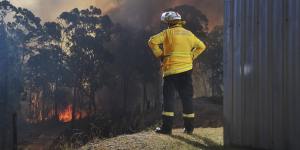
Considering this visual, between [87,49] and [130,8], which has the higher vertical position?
[130,8]

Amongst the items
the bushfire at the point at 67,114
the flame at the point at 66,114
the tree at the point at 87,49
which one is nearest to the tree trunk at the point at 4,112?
the tree at the point at 87,49

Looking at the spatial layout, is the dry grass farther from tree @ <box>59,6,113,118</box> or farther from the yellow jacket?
tree @ <box>59,6,113,118</box>

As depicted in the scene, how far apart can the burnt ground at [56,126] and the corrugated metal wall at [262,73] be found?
12.7 m

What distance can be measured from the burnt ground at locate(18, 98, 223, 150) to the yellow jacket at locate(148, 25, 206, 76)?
11891 millimetres

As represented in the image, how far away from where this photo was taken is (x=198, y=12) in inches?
1447

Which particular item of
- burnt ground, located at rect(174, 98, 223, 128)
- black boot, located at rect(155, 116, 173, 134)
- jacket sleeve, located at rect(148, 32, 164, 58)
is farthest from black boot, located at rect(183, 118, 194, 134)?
burnt ground, located at rect(174, 98, 223, 128)

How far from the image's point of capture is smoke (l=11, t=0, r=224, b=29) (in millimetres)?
39594

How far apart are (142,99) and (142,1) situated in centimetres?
915

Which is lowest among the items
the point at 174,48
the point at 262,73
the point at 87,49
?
the point at 262,73

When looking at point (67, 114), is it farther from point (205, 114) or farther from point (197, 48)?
point (197, 48)

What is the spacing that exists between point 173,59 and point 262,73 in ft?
6.29

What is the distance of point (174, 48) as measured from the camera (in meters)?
7.77

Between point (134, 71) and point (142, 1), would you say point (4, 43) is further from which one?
point (142, 1)

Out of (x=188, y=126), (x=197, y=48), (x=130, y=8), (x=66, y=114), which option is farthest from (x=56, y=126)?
(x=197, y=48)
